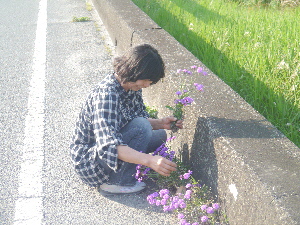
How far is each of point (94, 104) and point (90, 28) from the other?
4694mm

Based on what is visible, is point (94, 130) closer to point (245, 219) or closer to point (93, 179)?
point (93, 179)

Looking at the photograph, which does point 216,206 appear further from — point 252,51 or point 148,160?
point 252,51

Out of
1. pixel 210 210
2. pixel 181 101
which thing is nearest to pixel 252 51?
pixel 181 101

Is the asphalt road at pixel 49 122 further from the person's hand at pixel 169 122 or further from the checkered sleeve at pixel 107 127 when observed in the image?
the person's hand at pixel 169 122

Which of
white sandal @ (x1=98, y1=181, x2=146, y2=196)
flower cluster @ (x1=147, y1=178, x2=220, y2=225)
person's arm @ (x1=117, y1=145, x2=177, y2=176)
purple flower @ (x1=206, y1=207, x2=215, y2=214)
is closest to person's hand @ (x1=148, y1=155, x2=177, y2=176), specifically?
person's arm @ (x1=117, y1=145, x2=177, y2=176)

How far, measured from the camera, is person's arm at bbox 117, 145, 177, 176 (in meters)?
2.60

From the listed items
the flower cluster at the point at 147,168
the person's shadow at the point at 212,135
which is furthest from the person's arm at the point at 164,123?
the person's shadow at the point at 212,135

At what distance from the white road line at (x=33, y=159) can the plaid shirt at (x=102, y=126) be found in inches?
14.4

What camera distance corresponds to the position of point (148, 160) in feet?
8.64

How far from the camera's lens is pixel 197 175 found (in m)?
2.88

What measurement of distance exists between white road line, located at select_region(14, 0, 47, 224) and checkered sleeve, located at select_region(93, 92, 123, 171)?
583 mm

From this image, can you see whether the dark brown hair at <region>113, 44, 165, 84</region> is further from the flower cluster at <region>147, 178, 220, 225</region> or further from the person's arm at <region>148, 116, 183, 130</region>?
the flower cluster at <region>147, 178, 220, 225</region>

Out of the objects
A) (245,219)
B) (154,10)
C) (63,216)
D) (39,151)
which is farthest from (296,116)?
(154,10)

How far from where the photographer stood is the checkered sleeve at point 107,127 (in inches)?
105
